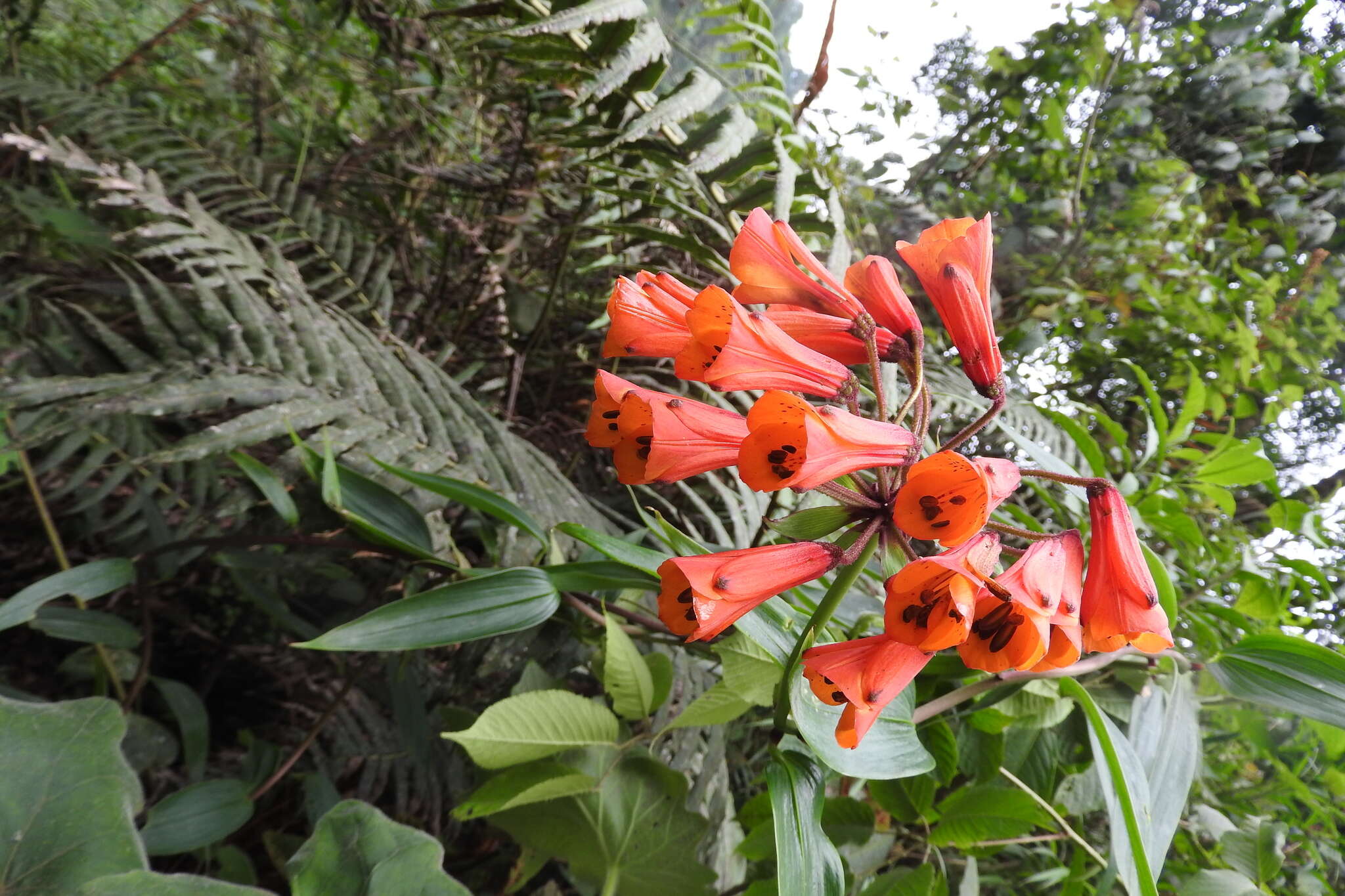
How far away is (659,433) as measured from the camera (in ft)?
1.17

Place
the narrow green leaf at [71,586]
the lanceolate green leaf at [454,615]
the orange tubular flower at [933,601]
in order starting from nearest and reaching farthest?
the orange tubular flower at [933,601] < the lanceolate green leaf at [454,615] < the narrow green leaf at [71,586]

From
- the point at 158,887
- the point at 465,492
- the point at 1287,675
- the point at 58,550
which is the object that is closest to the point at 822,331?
the point at 465,492

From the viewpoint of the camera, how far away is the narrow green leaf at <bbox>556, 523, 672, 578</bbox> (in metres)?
0.44

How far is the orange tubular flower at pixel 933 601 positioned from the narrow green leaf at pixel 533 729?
0.27 m

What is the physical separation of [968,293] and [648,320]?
0.62 feet

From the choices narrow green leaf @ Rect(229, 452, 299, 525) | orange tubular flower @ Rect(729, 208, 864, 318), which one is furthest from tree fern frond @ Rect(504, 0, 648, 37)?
narrow green leaf @ Rect(229, 452, 299, 525)

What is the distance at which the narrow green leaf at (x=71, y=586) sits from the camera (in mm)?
525

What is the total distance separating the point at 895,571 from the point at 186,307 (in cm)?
74

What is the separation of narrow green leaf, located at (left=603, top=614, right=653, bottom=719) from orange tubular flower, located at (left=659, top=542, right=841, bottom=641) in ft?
0.44

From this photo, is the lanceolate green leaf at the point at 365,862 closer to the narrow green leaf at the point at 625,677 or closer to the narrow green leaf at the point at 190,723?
the narrow green leaf at the point at 625,677

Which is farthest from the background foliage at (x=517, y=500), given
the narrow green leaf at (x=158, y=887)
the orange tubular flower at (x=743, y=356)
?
the orange tubular flower at (x=743, y=356)

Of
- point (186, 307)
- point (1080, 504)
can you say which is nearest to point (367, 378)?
point (186, 307)

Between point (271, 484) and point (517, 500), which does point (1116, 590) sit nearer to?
point (517, 500)

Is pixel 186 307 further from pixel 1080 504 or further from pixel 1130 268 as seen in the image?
pixel 1130 268
